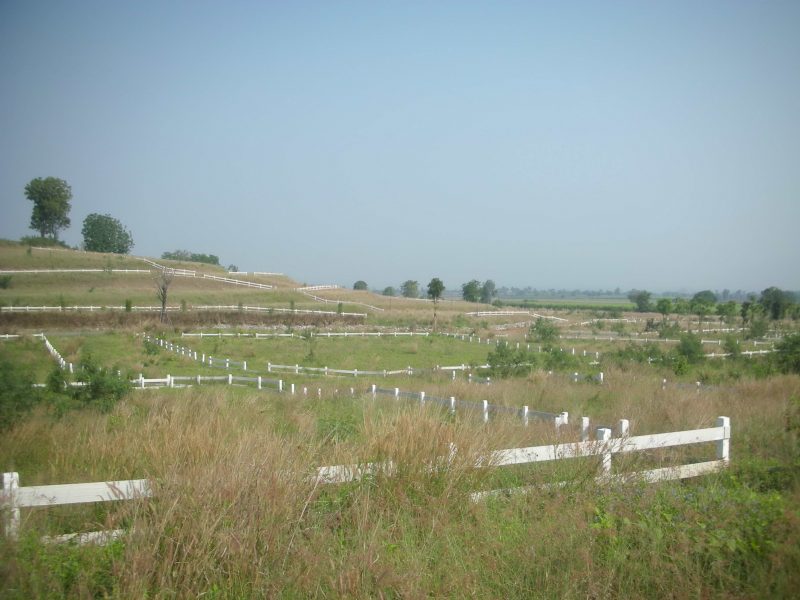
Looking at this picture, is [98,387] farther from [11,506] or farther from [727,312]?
[727,312]

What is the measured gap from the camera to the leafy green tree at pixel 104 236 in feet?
454

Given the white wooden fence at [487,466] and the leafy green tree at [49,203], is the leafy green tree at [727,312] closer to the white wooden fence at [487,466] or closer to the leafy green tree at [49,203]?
the white wooden fence at [487,466]

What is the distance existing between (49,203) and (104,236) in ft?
65.7

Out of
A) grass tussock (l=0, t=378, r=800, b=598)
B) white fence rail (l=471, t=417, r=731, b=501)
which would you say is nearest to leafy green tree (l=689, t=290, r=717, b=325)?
white fence rail (l=471, t=417, r=731, b=501)

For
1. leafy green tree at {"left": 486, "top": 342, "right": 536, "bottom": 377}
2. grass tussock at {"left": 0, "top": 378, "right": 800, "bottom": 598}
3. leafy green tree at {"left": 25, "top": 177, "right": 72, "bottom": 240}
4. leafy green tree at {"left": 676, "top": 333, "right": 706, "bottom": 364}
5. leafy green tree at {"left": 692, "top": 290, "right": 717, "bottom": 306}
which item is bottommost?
leafy green tree at {"left": 486, "top": 342, "right": 536, "bottom": 377}

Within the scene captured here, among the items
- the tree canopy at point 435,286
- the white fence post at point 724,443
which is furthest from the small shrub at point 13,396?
the tree canopy at point 435,286

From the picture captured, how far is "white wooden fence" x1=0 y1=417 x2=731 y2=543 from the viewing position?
4.96 meters

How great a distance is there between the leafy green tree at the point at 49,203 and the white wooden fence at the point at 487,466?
129692 mm

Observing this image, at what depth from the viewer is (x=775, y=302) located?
194 ft

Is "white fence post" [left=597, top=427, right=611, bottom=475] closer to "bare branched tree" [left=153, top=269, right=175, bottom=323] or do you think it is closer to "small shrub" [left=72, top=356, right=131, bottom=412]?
"small shrub" [left=72, top=356, right=131, bottom=412]

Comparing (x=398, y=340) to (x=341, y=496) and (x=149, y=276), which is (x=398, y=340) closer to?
(x=341, y=496)

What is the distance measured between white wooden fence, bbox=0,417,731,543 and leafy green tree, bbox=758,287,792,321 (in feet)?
192

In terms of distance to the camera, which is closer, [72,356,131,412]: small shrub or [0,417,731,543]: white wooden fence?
[0,417,731,543]: white wooden fence

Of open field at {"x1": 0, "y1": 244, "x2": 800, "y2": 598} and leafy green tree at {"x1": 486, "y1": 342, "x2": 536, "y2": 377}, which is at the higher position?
open field at {"x1": 0, "y1": 244, "x2": 800, "y2": 598}
